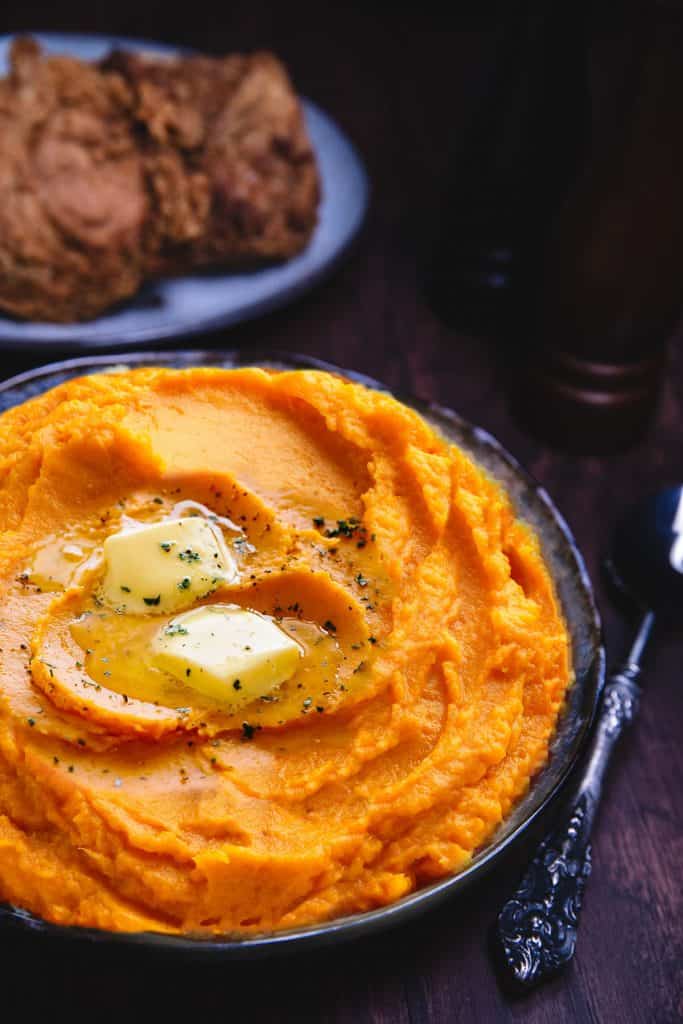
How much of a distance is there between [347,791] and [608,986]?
90 cm

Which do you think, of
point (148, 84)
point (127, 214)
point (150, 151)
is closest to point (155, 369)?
point (127, 214)

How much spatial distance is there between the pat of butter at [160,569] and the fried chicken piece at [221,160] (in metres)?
1.94

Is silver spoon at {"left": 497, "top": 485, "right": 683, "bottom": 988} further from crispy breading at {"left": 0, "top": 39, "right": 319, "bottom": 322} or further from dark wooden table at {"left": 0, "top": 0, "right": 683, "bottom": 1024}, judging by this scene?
crispy breading at {"left": 0, "top": 39, "right": 319, "bottom": 322}

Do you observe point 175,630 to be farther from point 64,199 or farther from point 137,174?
point 137,174

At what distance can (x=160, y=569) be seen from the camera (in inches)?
100

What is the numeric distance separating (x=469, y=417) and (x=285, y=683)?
2087 mm

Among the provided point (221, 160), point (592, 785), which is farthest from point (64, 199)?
point (592, 785)

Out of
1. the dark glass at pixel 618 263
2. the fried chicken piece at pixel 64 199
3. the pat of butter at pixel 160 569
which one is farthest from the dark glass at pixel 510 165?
the pat of butter at pixel 160 569

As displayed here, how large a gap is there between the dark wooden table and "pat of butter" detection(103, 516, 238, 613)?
2.69ft

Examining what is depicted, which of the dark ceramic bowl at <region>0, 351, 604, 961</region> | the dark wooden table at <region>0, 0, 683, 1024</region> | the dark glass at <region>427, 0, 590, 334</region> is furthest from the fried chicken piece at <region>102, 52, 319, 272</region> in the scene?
the dark ceramic bowl at <region>0, 351, 604, 961</region>

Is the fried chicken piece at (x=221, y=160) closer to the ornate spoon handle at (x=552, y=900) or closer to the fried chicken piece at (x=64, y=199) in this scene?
the fried chicken piece at (x=64, y=199)

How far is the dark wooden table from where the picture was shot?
2475mm

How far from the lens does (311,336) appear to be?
4.46 meters

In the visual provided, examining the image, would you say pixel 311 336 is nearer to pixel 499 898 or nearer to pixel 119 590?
pixel 119 590
